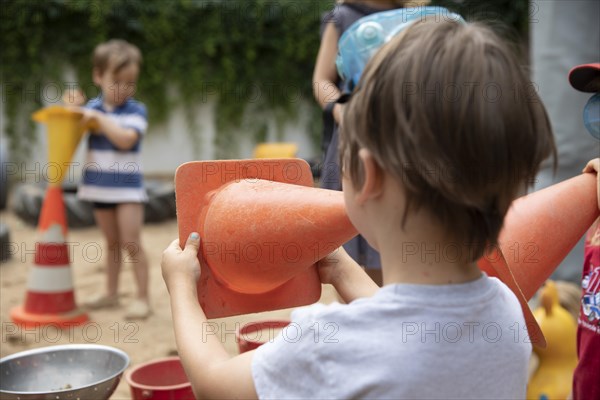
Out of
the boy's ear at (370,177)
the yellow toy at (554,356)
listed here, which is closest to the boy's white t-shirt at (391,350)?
the boy's ear at (370,177)

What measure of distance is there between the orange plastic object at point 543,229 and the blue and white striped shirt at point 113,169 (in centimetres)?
227

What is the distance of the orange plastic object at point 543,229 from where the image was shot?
1133 mm

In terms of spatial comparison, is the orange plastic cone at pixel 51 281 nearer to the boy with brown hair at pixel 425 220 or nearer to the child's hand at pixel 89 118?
the child's hand at pixel 89 118

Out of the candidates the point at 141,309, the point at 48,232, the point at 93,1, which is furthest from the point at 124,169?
the point at 93,1

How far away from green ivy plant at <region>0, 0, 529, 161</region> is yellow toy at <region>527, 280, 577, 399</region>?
18.4ft

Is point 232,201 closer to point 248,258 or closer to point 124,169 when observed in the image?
point 248,258

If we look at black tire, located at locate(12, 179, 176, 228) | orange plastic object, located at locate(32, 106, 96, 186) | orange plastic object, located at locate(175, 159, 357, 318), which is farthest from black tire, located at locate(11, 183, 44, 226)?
orange plastic object, located at locate(175, 159, 357, 318)

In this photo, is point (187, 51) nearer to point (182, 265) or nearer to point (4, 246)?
point (4, 246)

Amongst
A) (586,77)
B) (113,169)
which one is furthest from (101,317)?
(586,77)

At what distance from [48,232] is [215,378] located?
2459 mm

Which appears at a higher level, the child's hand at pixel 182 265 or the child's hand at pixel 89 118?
the child's hand at pixel 182 265

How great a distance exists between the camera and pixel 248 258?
1.07 metres

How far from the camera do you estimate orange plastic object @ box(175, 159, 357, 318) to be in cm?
100

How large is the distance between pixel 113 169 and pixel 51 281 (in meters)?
0.57
